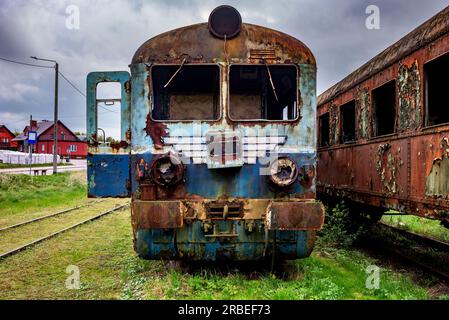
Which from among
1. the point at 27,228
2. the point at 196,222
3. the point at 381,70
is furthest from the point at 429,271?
the point at 27,228

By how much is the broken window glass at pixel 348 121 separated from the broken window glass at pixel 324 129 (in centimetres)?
119

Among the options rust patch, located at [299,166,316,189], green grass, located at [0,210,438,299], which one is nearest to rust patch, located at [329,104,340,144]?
→ green grass, located at [0,210,438,299]

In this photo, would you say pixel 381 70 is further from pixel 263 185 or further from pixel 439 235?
pixel 439 235

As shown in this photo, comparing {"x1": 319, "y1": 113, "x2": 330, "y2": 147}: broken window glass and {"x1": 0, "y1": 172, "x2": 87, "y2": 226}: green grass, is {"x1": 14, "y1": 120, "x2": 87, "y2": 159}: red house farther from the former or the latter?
{"x1": 319, "y1": 113, "x2": 330, "y2": 147}: broken window glass

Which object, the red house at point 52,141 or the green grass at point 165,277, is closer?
the green grass at point 165,277

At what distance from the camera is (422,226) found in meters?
10.6

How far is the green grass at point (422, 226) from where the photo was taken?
934cm

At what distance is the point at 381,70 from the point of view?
7.16 m

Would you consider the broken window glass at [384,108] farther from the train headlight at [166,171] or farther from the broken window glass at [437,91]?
the train headlight at [166,171]

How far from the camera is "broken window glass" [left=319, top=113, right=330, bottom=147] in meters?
10.7

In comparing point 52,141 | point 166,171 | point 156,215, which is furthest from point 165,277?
point 52,141

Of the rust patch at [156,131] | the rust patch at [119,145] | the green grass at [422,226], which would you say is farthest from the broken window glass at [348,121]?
the rust patch at [119,145]

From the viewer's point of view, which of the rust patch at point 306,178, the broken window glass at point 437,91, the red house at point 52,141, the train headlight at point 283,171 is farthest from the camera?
the red house at point 52,141

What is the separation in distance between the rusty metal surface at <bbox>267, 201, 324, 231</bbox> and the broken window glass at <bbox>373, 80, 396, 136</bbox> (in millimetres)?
3351
